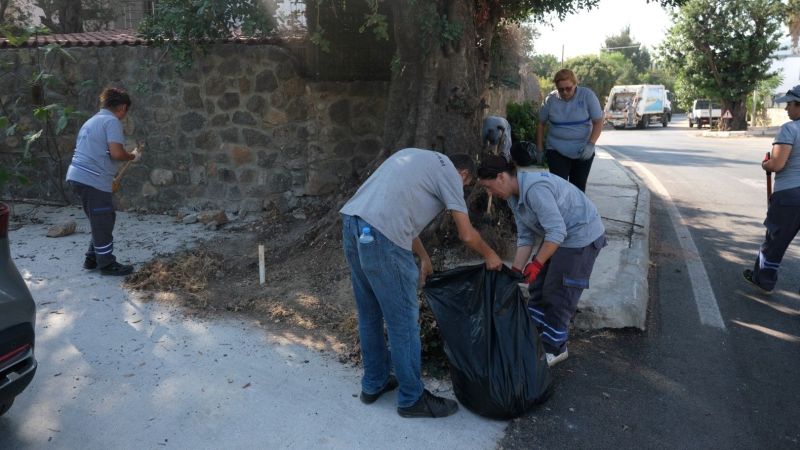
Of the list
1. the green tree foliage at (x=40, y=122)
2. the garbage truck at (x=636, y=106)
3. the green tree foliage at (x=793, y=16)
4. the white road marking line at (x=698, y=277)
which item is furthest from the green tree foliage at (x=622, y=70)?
the green tree foliage at (x=40, y=122)

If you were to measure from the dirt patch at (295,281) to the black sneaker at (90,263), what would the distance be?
48 cm

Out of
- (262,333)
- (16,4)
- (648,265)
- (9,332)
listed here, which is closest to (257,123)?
(262,333)

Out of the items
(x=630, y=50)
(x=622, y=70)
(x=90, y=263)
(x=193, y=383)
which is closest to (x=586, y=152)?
(x=193, y=383)

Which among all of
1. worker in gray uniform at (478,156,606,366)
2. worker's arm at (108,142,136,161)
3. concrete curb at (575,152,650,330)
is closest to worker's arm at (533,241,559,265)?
worker in gray uniform at (478,156,606,366)

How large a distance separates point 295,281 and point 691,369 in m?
3.15

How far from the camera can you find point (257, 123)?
7922 mm

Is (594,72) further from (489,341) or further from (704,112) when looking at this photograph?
(489,341)

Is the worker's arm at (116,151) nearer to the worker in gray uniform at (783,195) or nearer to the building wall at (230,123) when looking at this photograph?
the building wall at (230,123)

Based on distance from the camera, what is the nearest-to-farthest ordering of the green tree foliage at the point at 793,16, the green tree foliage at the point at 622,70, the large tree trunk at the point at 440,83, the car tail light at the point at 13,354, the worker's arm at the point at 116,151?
the car tail light at the point at 13,354
the worker's arm at the point at 116,151
the large tree trunk at the point at 440,83
the green tree foliage at the point at 793,16
the green tree foliage at the point at 622,70

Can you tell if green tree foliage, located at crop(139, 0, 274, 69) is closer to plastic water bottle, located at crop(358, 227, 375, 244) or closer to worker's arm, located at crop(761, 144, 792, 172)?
plastic water bottle, located at crop(358, 227, 375, 244)

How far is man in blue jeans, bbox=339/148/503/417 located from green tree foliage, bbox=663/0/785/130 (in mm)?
25910

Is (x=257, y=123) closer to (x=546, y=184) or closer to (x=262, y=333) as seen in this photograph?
(x=262, y=333)

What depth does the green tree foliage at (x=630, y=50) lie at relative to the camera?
239ft

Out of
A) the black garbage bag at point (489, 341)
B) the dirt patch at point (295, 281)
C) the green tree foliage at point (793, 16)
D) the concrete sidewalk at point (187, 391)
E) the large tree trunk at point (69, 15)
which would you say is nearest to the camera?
the concrete sidewalk at point (187, 391)
